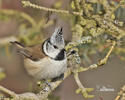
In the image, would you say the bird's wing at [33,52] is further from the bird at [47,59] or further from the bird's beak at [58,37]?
the bird's beak at [58,37]

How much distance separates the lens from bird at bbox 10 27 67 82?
7.48 ft

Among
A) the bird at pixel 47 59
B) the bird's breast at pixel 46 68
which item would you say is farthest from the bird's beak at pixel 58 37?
the bird's breast at pixel 46 68

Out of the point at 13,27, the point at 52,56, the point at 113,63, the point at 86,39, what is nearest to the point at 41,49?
the point at 52,56

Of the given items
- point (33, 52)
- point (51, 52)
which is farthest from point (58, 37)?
point (33, 52)

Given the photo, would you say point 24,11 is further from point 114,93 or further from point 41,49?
point 114,93

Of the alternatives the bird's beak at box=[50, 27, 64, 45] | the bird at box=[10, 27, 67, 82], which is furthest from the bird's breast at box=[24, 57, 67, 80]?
the bird's beak at box=[50, 27, 64, 45]

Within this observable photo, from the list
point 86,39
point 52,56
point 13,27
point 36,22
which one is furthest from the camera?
point 13,27

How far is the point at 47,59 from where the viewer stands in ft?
7.88

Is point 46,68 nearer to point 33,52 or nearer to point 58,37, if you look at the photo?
point 33,52

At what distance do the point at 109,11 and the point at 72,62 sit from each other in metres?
0.37

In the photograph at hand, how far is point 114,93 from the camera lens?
8.00 ft

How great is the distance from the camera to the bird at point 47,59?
2279 mm

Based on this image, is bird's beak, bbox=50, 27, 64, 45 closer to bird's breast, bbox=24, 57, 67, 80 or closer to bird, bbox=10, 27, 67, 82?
bird, bbox=10, 27, 67, 82

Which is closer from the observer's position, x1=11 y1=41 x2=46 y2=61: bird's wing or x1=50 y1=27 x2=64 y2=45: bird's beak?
x1=50 y1=27 x2=64 y2=45: bird's beak
